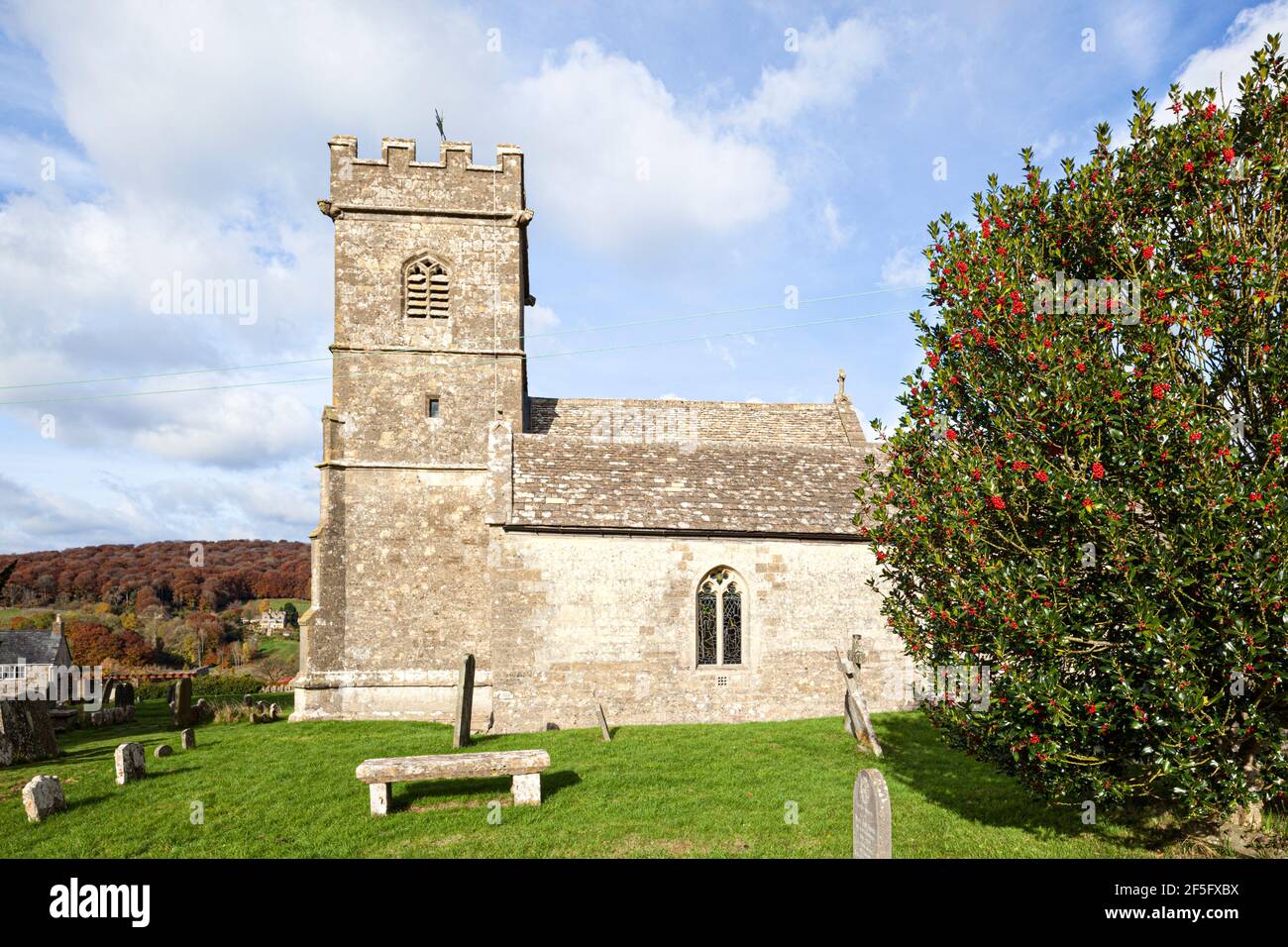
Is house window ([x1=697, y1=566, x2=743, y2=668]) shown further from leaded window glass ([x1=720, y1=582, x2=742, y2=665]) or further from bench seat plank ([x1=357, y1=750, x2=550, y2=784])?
bench seat plank ([x1=357, y1=750, x2=550, y2=784])

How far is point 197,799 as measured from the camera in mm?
10453

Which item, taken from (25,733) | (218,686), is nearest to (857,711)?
(25,733)

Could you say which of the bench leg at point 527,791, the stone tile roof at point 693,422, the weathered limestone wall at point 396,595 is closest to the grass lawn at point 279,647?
the weathered limestone wall at point 396,595

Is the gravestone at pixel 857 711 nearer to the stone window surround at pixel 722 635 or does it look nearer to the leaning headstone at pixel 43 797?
the stone window surround at pixel 722 635

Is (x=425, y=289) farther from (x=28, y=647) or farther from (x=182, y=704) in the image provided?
(x=28, y=647)

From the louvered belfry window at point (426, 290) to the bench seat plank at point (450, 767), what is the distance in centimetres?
1408

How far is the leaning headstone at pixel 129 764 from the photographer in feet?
38.2

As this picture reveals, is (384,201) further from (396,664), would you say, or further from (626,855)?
(626,855)

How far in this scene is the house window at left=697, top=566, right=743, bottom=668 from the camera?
1652 cm

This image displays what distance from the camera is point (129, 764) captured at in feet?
38.7

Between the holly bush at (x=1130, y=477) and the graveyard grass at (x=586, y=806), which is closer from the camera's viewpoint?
the holly bush at (x=1130, y=477)

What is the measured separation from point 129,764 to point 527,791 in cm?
750
